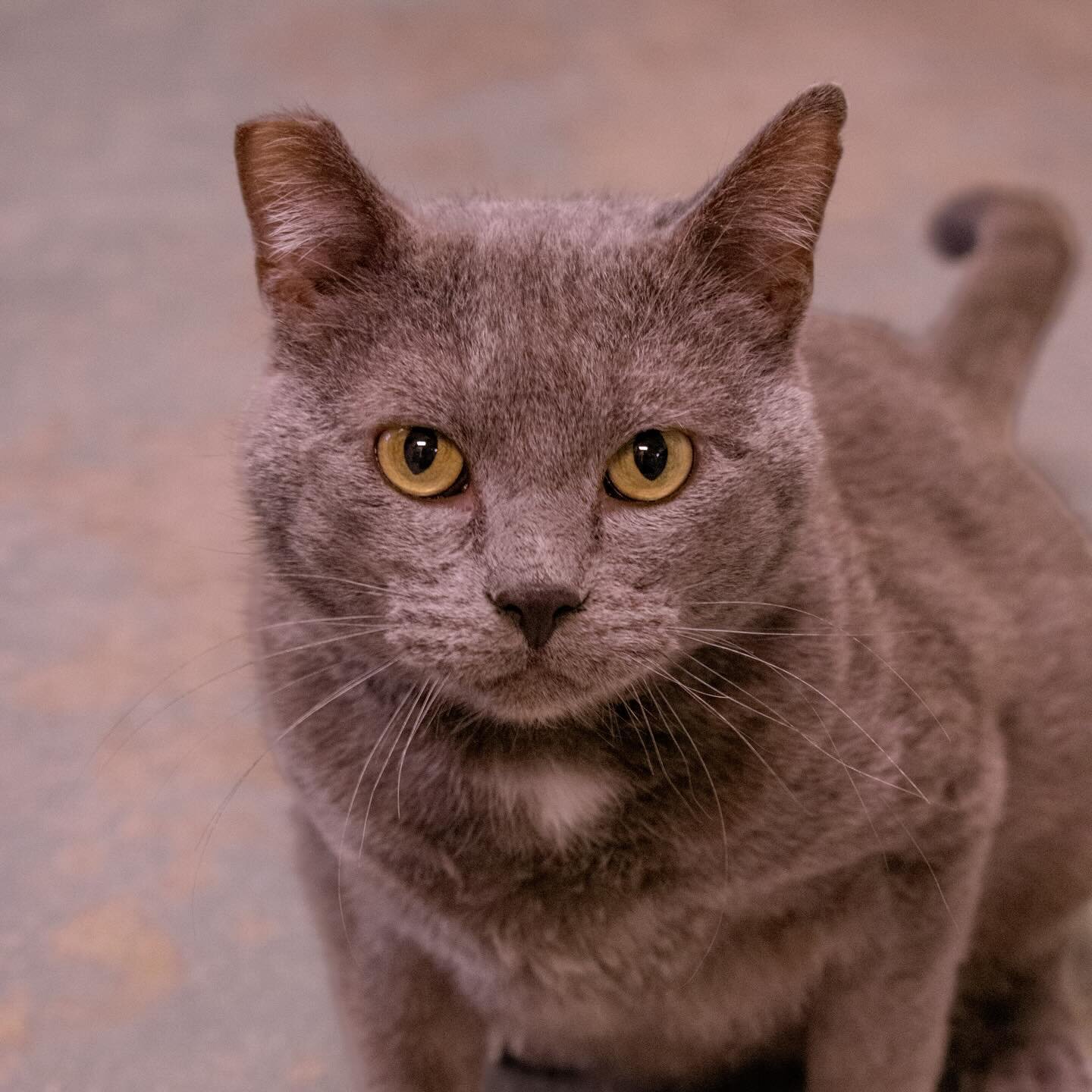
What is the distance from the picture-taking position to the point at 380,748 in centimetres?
110

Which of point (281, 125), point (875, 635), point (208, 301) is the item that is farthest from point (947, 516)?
point (208, 301)

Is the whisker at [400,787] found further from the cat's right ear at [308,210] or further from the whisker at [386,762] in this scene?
the cat's right ear at [308,210]

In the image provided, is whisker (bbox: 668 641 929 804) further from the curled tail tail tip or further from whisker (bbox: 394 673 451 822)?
the curled tail tail tip

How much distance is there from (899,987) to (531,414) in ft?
1.93

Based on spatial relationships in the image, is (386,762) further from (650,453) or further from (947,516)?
(947,516)

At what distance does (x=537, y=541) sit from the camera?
2.97ft

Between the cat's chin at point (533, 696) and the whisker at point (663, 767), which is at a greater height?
the cat's chin at point (533, 696)

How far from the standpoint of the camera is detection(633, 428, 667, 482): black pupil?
0.97m

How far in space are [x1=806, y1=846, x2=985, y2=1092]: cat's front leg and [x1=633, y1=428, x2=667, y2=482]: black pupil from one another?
408 millimetres

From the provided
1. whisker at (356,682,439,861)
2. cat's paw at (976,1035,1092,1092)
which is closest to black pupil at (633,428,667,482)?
whisker at (356,682,439,861)

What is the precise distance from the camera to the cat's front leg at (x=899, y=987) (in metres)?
1.15

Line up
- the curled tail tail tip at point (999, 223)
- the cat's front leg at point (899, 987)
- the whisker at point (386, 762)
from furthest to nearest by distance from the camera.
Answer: the curled tail tail tip at point (999, 223), the cat's front leg at point (899, 987), the whisker at point (386, 762)

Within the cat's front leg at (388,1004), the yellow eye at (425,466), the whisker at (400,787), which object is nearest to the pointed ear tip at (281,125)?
the yellow eye at (425,466)

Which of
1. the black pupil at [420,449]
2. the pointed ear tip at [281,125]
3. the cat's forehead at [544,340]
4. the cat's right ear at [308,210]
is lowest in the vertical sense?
the black pupil at [420,449]
